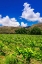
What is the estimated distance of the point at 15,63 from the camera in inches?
392

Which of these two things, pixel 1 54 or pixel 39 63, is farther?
pixel 1 54

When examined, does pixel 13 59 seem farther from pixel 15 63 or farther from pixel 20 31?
pixel 20 31

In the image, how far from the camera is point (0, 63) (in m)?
11.3

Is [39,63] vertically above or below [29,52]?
below

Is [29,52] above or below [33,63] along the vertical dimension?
above

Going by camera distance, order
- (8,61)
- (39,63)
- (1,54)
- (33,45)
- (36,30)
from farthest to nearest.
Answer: (36,30) < (33,45) < (1,54) < (39,63) < (8,61)

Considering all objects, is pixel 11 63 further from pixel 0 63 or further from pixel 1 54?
pixel 1 54

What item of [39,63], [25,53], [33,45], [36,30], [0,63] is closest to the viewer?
[25,53]

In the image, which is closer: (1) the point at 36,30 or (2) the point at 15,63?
(2) the point at 15,63

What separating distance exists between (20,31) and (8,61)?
93877 millimetres

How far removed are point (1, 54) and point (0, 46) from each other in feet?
3.71

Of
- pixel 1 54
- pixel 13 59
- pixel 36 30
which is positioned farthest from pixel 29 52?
pixel 36 30

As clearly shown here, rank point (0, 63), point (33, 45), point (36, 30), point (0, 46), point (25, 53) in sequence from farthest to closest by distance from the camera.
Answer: point (36, 30), point (33, 45), point (0, 46), point (0, 63), point (25, 53)

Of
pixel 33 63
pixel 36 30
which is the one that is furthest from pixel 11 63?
pixel 36 30
